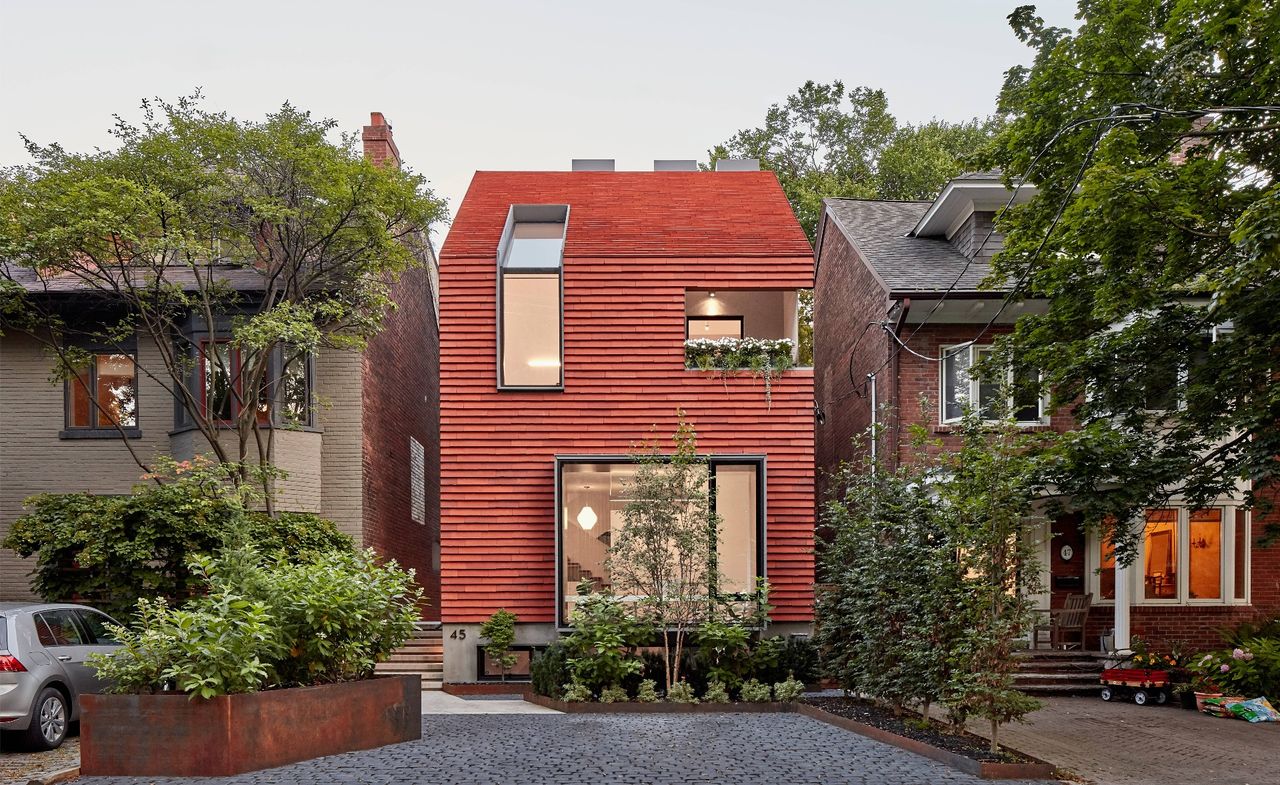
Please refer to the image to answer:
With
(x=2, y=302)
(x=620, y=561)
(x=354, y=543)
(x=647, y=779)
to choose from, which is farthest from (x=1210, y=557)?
(x=2, y=302)

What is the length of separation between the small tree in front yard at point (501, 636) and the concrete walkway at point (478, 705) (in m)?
0.57

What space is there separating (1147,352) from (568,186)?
36.7 feet

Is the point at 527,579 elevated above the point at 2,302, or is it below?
below

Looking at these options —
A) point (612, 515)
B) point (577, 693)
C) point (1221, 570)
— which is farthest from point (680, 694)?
point (1221, 570)

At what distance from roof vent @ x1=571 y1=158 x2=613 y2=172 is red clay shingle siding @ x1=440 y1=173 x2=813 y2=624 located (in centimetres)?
561

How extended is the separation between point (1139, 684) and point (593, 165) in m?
14.2

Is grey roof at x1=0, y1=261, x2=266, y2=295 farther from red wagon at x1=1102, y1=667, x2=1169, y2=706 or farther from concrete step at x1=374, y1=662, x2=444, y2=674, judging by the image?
red wagon at x1=1102, y1=667, x2=1169, y2=706

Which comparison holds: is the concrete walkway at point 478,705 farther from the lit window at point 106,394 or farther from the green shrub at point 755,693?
the lit window at point 106,394

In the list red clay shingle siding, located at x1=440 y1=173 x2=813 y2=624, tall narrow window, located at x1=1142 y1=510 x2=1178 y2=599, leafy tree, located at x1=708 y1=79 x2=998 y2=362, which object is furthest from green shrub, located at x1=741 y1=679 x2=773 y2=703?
leafy tree, located at x1=708 y1=79 x2=998 y2=362

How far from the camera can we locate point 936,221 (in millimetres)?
19484

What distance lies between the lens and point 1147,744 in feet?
36.0

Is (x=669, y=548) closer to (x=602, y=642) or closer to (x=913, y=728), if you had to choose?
(x=602, y=642)

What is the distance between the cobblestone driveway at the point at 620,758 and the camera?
7914mm

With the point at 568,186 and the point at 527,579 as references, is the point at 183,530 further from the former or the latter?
the point at 568,186
